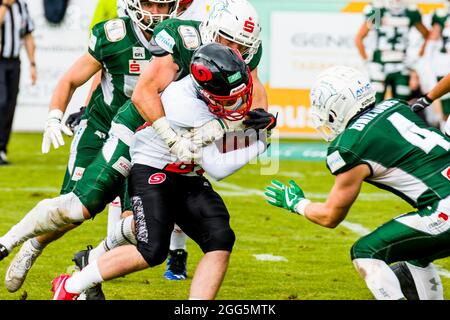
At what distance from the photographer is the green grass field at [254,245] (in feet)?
18.5

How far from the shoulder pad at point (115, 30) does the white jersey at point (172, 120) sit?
780 mm

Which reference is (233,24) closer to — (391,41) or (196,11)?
(196,11)

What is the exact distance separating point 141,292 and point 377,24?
22.4 feet

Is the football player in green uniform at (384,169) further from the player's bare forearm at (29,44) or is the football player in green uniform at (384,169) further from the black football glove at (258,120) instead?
the player's bare forearm at (29,44)

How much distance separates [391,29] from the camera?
11578 mm

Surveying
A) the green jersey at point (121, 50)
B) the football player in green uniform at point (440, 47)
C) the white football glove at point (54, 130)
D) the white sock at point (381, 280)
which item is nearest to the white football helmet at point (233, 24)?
the green jersey at point (121, 50)

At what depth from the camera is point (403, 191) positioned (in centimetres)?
456

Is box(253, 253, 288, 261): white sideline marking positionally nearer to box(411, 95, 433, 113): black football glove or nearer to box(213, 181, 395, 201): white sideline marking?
box(411, 95, 433, 113): black football glove

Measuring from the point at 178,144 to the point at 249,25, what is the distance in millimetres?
694

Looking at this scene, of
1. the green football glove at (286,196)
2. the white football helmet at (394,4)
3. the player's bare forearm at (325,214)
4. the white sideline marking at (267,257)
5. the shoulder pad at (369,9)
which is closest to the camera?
the player's bare forearm at (325,214)

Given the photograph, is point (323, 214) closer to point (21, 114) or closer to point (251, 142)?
point (251, 142)

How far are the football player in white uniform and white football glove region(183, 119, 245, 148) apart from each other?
24mm

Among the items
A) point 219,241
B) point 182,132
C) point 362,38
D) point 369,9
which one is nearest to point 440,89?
point 182,132

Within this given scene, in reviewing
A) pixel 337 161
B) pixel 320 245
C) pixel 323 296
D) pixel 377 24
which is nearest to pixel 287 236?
pixel 320 245
